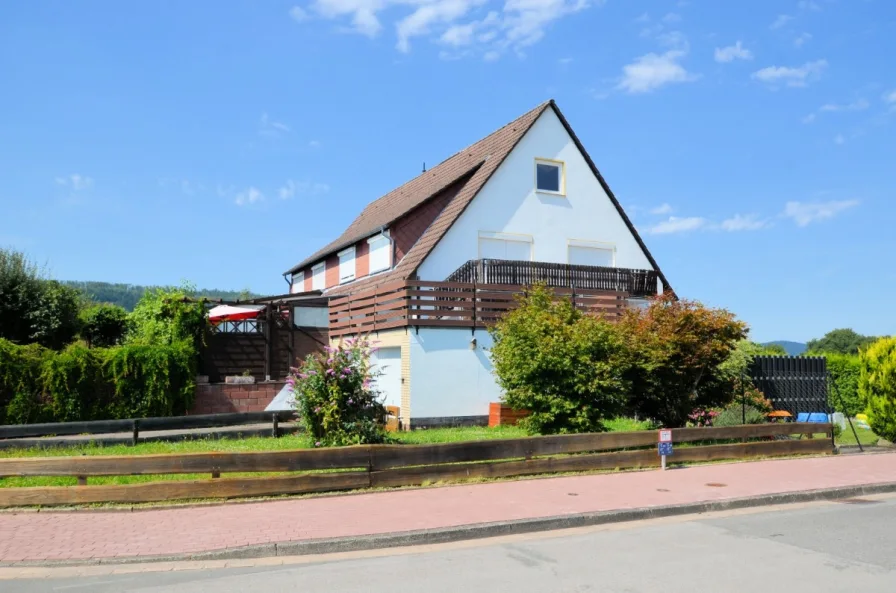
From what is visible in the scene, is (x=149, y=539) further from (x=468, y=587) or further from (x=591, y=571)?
(x=591, y=571)

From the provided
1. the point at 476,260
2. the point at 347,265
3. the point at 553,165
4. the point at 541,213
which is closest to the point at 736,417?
the point at 476,260

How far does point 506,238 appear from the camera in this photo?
2375 cm

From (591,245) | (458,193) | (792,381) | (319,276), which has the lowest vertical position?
(792,381)

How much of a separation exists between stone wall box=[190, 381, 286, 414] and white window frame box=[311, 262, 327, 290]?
949 centimetres

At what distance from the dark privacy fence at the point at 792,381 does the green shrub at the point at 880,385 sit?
9.11 ft

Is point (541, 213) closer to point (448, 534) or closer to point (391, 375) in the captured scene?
point (391, 375)

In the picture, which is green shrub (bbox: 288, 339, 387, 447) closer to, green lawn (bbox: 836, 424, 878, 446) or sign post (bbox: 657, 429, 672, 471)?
sign post (bbox: 657, 429, 672, 471)

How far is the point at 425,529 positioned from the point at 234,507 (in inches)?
122

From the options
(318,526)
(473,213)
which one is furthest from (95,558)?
(473,213)

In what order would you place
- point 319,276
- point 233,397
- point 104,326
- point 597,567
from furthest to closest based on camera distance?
1. point 319,276
2. point 104,326
3. point 233,397
4. point 597,567

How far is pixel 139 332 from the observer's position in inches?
976

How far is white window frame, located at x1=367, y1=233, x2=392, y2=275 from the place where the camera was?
25.0 meters

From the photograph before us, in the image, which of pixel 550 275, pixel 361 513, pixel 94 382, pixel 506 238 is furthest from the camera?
pixel 506 238

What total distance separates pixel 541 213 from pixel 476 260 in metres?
3.80
